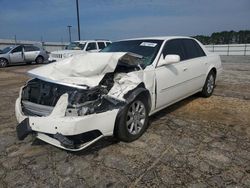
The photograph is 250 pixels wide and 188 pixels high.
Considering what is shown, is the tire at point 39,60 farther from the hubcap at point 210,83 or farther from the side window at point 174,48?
the side window at point 174,48

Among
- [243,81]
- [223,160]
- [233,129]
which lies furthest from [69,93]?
[243,81]

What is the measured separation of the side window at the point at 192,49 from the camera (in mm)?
5430

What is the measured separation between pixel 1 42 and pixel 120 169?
111 ft

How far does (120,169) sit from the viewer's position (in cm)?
308

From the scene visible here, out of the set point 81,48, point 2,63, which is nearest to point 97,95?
point 81,48

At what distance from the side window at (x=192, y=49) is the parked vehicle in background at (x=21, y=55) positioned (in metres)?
15.2

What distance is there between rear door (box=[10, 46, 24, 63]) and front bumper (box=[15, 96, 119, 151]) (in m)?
16.1

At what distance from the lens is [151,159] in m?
3.29

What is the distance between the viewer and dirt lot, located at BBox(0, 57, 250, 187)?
2853mm

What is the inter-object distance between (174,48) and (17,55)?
15.8m

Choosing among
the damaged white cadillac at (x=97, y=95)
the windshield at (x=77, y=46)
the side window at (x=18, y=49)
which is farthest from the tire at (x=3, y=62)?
the damaged white cadillac at (x=97, y=95)

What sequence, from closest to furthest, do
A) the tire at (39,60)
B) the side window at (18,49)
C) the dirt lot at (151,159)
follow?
1. the dirt lot at (151,159)
2. the side window at (18,49)
3. the tire at (39,60)

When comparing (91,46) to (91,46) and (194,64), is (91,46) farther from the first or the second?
(194,64)

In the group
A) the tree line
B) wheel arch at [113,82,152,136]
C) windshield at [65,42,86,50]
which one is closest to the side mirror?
wheel arch at [113,82,152,136]
